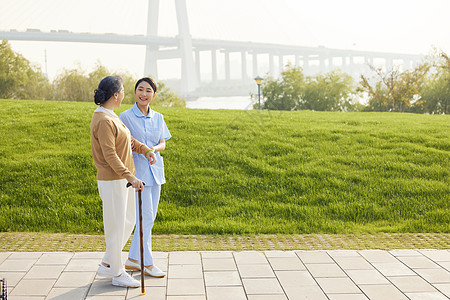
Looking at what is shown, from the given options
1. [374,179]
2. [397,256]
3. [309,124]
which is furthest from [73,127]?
[397,256]

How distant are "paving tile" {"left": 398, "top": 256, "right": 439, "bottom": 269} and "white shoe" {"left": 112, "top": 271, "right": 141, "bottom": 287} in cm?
221

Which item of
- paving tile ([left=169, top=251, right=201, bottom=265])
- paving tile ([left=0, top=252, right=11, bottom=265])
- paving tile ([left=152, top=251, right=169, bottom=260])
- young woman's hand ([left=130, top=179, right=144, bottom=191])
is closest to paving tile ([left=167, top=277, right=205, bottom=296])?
paving tile ([left=169, top=251, right=201, bottom=265])

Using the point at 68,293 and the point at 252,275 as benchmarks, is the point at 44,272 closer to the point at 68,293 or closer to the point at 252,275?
the point at 68,293

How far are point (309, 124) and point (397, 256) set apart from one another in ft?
17.3

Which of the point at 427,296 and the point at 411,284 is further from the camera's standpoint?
the point at 411,284

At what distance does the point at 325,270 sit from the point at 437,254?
114 cm

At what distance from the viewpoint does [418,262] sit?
405 centimetres

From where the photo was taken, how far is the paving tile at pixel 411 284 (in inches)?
137

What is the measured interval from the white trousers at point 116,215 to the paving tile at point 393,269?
2.01m

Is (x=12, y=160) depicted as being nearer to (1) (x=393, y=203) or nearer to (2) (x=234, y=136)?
(2) (x=234, y=136)

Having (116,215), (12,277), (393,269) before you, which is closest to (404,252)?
(393,269)

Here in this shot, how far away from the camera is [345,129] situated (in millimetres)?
8711

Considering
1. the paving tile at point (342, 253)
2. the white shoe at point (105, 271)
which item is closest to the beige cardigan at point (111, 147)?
the white shoe at point (105, 271)

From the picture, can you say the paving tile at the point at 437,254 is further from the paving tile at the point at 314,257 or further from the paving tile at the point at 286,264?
the paving tile at the point at 286,264
